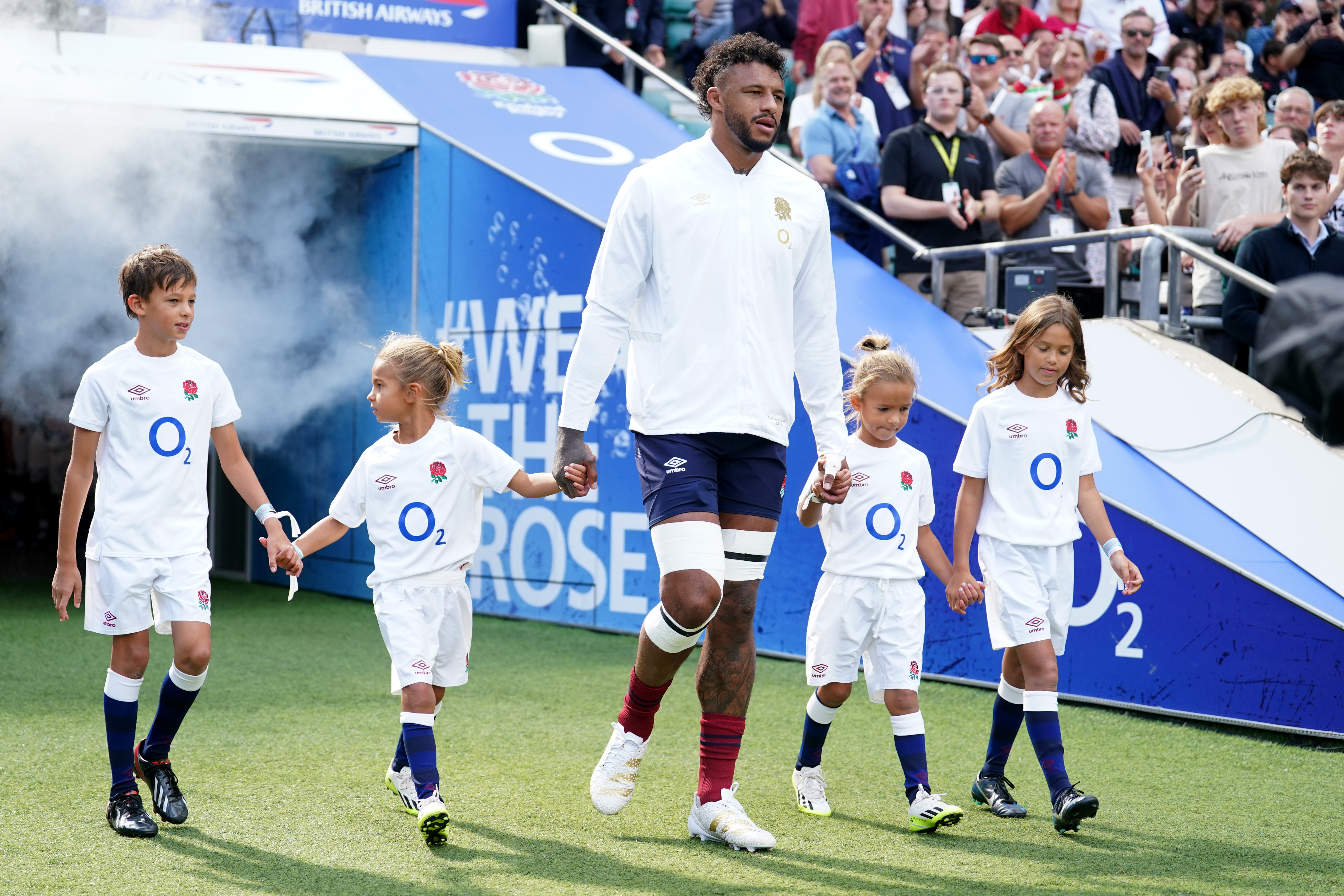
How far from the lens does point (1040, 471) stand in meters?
4.49

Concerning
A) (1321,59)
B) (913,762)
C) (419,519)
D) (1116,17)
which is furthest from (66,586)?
(1321,59)

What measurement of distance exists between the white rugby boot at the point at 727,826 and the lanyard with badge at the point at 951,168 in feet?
16.5

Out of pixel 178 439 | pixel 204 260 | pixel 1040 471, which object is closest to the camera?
pixel 178 439

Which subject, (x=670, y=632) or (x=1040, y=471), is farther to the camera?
(x=1040, y=471)

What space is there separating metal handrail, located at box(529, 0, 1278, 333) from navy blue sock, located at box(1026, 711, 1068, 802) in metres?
2.66

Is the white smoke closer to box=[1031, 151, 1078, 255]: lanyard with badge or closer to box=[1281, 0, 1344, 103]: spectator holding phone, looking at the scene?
box=[1031, 151, 1078, 255]: lanyard with badge

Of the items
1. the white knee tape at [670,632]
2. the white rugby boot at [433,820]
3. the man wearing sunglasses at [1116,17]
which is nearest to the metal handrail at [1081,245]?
the white knee tape at [670,632]

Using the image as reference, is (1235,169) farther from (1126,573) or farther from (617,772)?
(617,772)

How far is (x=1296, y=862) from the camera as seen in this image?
3.89 meters

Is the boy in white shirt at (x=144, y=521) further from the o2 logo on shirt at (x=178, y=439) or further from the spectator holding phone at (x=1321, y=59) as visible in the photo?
the spectator holding phone at (x=1321, y=59)

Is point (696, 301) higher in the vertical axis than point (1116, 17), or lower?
lower

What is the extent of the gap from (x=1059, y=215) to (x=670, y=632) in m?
5.42

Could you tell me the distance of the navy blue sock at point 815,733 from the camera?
449 cm

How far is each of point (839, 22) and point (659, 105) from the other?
1498mm
